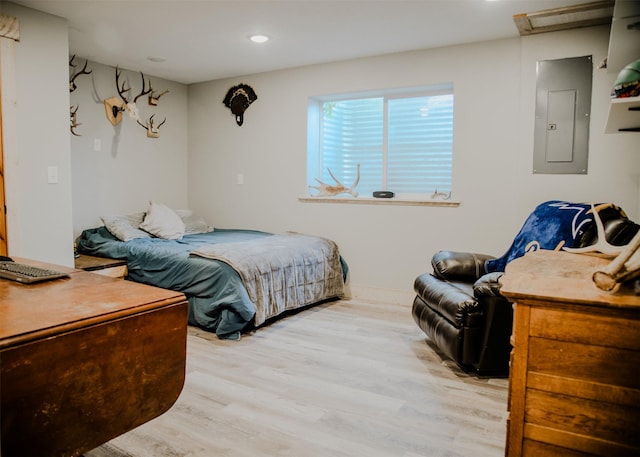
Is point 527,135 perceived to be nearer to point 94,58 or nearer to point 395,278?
point 395,278

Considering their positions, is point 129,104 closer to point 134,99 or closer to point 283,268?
point 134,99

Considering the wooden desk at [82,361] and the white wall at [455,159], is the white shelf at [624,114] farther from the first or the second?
the wooden desk at [82,361]

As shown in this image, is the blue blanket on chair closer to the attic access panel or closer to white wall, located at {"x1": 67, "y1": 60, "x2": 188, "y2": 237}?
the attic access panel

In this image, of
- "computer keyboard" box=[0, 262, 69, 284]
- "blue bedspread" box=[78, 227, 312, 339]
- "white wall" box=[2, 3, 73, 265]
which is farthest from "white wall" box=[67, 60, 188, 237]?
"computer keyboard" box=[0, 262, 69, 284]

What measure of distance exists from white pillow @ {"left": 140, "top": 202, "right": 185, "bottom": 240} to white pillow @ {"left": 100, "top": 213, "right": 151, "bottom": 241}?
83mm

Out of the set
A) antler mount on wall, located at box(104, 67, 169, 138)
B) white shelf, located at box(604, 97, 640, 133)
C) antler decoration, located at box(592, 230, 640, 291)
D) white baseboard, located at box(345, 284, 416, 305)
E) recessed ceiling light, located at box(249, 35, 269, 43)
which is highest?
recessed ceiling light, located at box(249, 35, 269, 43)

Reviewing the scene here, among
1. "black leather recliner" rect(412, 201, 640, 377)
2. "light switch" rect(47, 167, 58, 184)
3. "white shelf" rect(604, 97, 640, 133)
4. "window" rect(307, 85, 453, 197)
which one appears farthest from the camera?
"window" rect(307, 85, 453, 197)

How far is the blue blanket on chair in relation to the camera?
2.77 m

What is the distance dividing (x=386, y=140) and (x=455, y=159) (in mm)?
781

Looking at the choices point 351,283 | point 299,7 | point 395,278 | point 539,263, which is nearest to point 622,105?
point 539,263

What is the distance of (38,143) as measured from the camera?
3.25 meters

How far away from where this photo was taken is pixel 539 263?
155cm

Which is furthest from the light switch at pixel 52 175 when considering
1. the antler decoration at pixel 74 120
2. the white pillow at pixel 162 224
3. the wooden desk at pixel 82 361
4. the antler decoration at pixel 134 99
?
the wooden desk at pixel 82 361

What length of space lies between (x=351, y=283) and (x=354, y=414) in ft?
7.78
